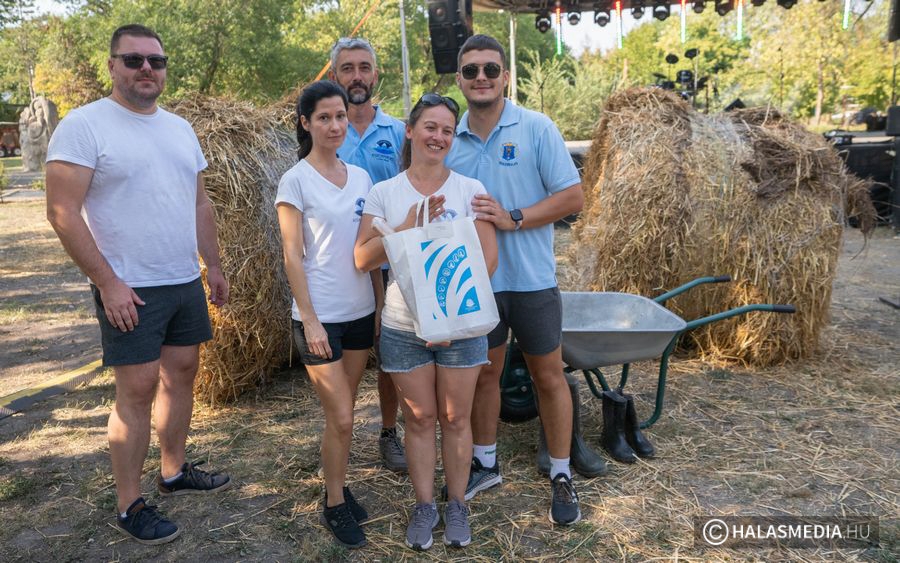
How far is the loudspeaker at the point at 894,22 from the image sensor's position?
21.7ft

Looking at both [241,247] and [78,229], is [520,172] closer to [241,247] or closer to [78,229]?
[78,229]

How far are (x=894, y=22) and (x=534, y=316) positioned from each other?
643cm

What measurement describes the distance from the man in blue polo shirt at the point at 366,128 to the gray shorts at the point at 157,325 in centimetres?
84

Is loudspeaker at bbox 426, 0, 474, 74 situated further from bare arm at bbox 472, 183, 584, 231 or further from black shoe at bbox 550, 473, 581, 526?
black shoe at bbox 550, 473, 581, 526

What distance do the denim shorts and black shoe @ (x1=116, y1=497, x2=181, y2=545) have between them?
1114mm

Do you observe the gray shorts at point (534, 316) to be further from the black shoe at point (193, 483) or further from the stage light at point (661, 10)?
the stage light at point (661, 10)

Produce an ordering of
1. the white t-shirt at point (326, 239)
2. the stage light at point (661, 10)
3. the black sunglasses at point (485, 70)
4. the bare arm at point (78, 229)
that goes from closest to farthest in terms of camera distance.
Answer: the bare arm at point (78, 229) → the white t-shirt at point (326, 239) → the black sunglasses at point (485, 70) → the stage light at point (661, 10)

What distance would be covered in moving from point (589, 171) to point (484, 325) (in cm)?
455

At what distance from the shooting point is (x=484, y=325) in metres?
2.13

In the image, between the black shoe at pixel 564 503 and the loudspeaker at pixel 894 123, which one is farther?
the loudspeaker at pixel 894 123

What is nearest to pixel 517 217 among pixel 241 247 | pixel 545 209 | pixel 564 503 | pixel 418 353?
pixel 545 209

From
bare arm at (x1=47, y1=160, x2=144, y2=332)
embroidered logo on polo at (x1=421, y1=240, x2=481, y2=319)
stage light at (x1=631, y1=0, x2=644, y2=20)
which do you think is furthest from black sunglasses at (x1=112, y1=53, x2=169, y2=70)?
stage light at (x1=631, y1=0, x2=644, y2=20)

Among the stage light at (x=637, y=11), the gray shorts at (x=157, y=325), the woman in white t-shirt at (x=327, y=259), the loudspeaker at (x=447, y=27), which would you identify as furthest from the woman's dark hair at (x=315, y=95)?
the stage light at (x=637, y=11)

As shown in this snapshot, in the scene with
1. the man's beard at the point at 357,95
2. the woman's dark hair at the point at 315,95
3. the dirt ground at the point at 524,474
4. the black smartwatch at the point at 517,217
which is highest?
the man's beard at the point at 357,95
